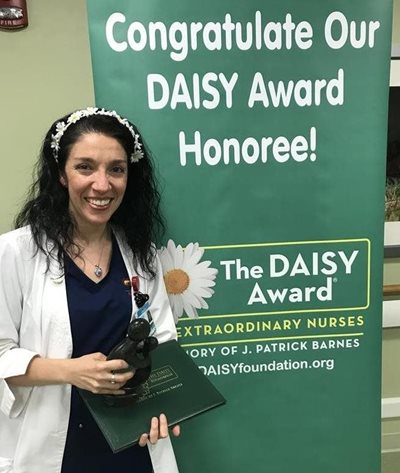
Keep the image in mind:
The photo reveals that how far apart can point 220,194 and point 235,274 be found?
0.79ft

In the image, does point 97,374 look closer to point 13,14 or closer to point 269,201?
point 269,201

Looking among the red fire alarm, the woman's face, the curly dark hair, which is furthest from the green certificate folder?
the red fire alarm

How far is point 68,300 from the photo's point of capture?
1.06 m

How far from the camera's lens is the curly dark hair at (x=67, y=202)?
1.05m

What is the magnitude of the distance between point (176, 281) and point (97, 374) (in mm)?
446

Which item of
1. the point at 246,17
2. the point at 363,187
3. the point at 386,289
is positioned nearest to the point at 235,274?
the point at 363,187

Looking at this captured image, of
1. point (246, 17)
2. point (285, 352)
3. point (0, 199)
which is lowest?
point (285, 352)

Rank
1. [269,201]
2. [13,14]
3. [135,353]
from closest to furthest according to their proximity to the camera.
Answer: [135,353] → [269,201] → [13,14]

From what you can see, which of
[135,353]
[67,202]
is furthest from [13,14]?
[135,353]

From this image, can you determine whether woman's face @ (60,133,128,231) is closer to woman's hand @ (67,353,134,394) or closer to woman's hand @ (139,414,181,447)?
woman's hand @ (67,353,134,394)

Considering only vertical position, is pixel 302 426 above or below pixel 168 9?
below

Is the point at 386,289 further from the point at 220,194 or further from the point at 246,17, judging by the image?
the point at 246,17

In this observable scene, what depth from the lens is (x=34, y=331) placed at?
1051 mm

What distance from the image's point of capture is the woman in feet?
3.34
